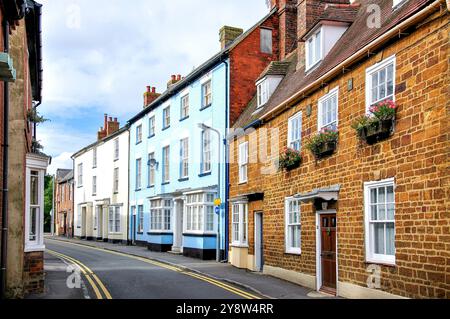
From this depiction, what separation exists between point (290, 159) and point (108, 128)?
34.1m

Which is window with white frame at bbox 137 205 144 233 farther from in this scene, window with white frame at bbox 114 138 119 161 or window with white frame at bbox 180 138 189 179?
window with white frame at bbox 180 138 189 179

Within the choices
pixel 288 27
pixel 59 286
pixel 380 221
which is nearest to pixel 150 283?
pixel 59 286

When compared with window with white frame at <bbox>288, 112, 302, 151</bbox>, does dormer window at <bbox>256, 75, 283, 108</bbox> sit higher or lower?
higher

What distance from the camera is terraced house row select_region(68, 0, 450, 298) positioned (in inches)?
427

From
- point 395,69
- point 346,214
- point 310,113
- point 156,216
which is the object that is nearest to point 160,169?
point 156,216

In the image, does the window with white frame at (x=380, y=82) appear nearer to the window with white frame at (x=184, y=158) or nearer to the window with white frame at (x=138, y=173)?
the window with white frame at (x=184, y=158)

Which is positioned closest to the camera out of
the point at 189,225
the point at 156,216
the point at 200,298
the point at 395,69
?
the point at 395,69

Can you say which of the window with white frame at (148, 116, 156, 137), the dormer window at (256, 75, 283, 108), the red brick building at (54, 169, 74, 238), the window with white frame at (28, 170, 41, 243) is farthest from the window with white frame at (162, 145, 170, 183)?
the red brick building at (54, 169, 74, 238)

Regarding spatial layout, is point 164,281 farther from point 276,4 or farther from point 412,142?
point 276,4

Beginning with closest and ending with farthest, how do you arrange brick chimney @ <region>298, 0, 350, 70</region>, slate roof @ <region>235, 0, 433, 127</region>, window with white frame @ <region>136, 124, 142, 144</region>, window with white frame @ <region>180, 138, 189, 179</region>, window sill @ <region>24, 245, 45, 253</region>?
slate roof @ <region>235, 0, 433, 127</region>, window sill @ <region>24, 245, 45, 253</region>, brick chimney @ <region>298, 0, 350, 70</region>, window with white frame @ <region>180, 138, 189, 179</region>, window with white frame @ <region>136, 124, 142, 144</region>

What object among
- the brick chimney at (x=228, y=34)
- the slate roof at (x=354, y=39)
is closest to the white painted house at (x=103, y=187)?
the brick chimney at (x=228, y=34)

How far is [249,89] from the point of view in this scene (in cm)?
2658

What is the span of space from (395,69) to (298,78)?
333 inches

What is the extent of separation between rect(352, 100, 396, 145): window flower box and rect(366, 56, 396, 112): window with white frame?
0.32m
